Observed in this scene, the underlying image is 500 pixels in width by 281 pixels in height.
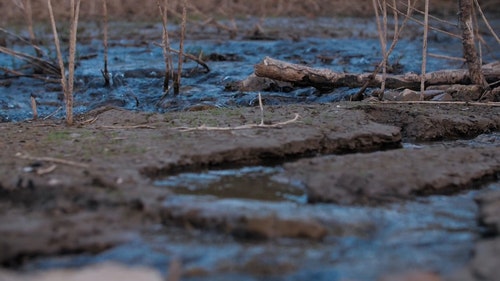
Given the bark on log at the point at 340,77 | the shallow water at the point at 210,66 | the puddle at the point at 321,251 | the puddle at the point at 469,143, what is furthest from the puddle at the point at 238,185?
the bark on log at the point at 340,77

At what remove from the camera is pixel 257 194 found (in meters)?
2.97

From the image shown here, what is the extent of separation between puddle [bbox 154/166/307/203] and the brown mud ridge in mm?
59

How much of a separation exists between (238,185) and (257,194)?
0.48ft

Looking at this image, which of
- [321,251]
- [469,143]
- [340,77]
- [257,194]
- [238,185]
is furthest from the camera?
[340,77]

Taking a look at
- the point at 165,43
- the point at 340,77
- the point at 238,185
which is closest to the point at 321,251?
the point at 238,185

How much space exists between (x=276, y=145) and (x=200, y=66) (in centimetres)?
431

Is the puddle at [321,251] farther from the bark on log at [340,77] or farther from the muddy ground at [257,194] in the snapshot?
the bark on log at [340,77]

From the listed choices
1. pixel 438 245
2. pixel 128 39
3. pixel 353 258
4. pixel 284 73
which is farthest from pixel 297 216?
pixel 128 39

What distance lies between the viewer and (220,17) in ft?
45.5

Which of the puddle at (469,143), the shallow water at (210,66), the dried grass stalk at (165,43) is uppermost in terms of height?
the dried grass stalk at (165,43)

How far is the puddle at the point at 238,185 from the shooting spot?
2947mm

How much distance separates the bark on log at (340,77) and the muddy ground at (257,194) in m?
1.06

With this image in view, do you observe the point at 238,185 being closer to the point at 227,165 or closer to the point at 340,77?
the point at 227,165

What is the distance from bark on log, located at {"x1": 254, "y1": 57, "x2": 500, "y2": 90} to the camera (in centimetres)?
575
